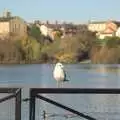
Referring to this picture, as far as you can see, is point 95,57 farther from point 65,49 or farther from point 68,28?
point 68,28

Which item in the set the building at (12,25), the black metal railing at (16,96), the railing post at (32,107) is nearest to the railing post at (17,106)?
the black metal railing at (16,96)

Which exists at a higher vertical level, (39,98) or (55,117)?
(39,98)

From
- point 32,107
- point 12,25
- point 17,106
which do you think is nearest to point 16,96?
point 17,106

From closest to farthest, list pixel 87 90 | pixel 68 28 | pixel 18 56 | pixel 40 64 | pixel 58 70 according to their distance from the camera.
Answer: pixel 87 90 < pixel 58 70 < pixel 18 56 < pixel 40 64 < pixel 68 28

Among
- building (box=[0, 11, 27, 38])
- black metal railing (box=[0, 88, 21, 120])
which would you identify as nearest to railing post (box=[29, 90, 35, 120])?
black metal railing (box=[0, 88, 21, 120])

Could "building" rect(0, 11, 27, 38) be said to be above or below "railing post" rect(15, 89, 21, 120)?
above

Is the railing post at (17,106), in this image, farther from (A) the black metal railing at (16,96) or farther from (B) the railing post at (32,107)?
(B) the railing post at (32,107)

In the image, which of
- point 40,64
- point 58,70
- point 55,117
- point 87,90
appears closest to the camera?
point 87,90

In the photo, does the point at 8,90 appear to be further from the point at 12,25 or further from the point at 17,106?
the point at 12,25

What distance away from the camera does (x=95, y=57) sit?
116250mm

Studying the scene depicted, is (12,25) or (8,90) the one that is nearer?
(8,90)

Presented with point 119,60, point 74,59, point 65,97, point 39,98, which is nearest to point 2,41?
point 74,59

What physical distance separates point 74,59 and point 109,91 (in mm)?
114510

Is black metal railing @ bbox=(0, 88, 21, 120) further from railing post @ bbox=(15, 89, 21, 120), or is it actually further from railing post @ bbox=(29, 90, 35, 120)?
railing post @ bbox=(29, 90, 35, 120)
